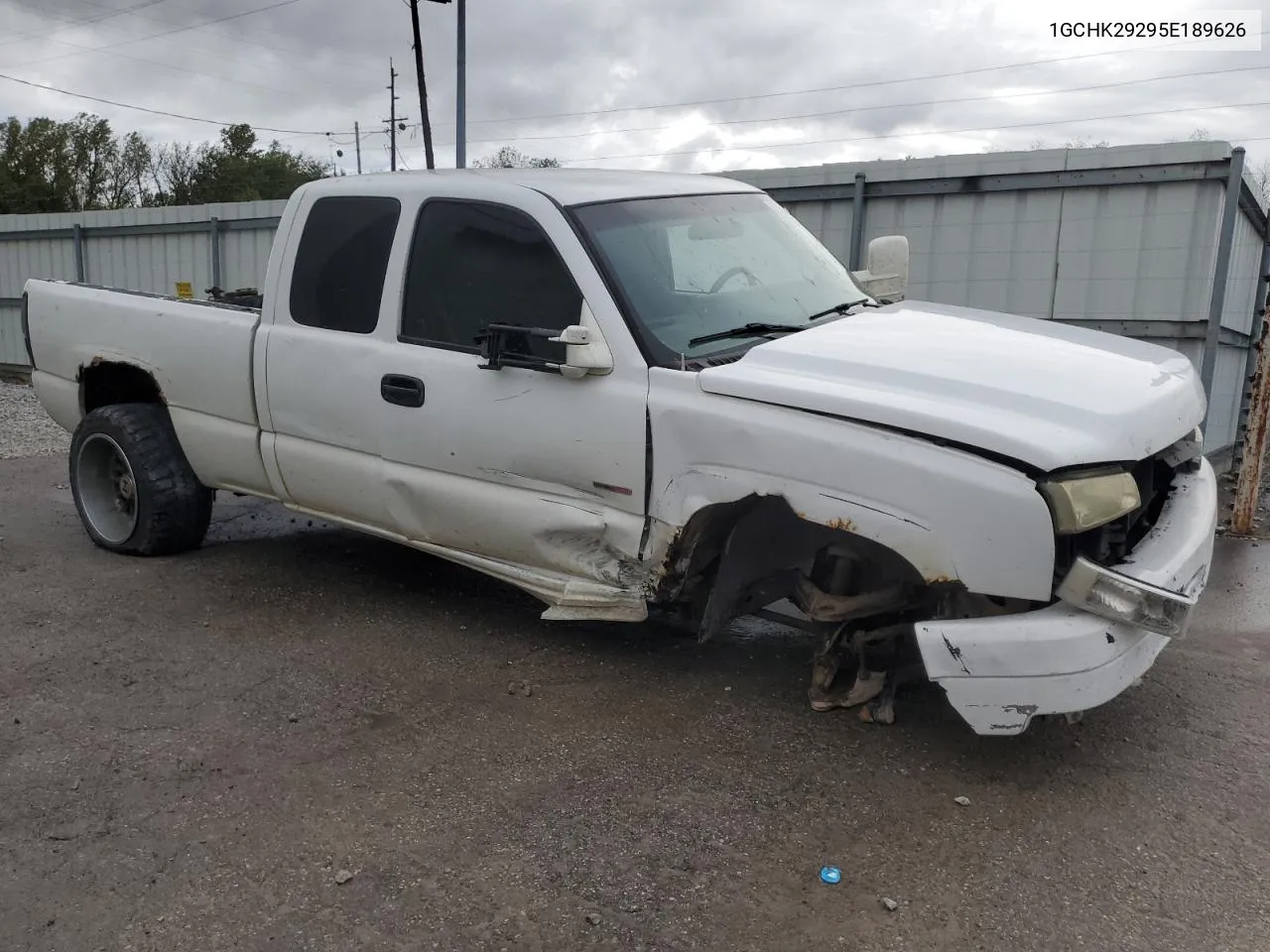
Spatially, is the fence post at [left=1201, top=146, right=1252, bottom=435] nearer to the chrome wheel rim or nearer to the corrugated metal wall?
the corrugated metal wall

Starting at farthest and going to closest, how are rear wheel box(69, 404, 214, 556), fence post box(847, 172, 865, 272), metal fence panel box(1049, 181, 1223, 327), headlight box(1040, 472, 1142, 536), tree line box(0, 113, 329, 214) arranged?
tree line box(0, 113, 329, 214) < fence post box(847, 172, 865, 272) < metal fence panel box(1049, 181, 1223, 327) < rear wheel box(69, 404, 214, 556) < headlight box(1040, 472, 1142, 536)

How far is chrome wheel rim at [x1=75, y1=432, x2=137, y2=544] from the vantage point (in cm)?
587

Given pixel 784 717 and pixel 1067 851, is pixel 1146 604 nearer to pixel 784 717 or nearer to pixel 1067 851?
pixel 1067 851

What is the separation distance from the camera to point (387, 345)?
14.4 ft

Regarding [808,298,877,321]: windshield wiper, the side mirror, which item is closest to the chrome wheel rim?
the side mirror

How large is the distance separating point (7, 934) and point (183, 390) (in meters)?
3.15

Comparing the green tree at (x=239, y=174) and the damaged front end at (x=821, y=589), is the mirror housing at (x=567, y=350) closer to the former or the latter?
the damaged front end at (x=821, y=589)

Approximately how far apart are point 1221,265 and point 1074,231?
3.43 feet

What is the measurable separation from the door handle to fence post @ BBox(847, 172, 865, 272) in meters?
5.24

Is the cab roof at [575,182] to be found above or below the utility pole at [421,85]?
below

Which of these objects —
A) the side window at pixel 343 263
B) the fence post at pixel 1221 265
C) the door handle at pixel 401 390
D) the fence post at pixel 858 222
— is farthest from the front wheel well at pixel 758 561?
the fence post at pixel 858 222

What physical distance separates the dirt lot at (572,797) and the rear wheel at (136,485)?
85cm

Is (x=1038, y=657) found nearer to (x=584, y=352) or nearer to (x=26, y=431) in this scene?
(x=584, y=352)

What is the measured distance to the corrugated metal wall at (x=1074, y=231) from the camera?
7391 mm
